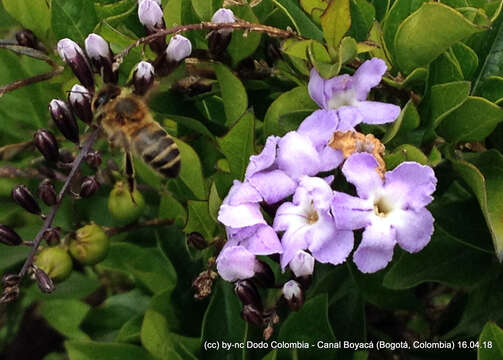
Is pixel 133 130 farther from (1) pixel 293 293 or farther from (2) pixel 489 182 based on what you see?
(2) pixel 489 182

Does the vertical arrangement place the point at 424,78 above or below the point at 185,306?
above

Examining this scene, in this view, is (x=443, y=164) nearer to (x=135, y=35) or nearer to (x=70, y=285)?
(x=135, y=35)

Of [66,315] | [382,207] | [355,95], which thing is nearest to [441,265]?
[382,207]

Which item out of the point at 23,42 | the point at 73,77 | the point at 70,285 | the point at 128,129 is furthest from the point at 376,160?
the point at 70,285

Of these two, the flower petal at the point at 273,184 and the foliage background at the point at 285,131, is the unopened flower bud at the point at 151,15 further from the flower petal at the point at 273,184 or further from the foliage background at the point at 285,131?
the flower petal at the point at 273,184

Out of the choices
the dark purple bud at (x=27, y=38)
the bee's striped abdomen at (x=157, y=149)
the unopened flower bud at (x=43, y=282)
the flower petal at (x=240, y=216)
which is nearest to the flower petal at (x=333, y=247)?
the flower petal at (x=240, y=216)

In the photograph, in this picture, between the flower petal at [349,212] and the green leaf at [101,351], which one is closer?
the flower petal at [349,212]

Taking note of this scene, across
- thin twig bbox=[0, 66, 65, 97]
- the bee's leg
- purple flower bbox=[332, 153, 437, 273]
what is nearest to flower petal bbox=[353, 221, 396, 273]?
purple flower bbox=[332, 153, 437, 273]
